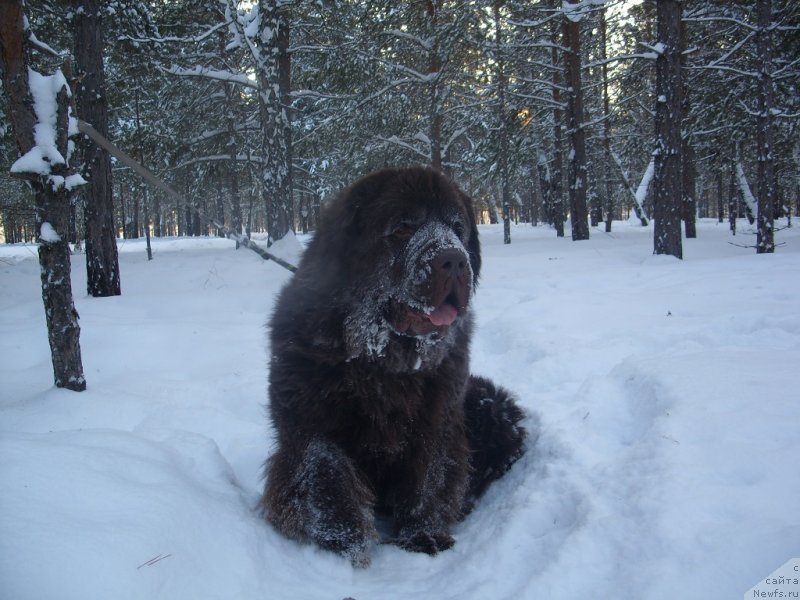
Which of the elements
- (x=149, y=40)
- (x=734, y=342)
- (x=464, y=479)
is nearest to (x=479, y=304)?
(x=734, y=342)

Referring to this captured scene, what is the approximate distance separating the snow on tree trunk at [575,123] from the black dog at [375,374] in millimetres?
12947

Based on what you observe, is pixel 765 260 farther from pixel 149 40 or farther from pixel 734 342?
pixel 149 40

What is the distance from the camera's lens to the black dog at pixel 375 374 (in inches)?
90.1

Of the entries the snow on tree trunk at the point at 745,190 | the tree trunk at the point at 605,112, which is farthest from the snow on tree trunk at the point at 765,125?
the snow on tree trunk at the point at 745,190

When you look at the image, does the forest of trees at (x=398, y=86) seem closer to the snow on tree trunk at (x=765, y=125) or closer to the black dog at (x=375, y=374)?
the snow on tree trunk at (x=765, y=125)

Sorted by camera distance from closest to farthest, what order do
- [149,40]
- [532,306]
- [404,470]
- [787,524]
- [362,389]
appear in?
[787,524] < [362,389] < [404,470] < [532,306] < [149,40]

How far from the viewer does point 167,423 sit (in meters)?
3.30

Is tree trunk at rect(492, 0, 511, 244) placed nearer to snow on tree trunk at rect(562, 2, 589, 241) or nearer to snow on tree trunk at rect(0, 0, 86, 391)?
snow on tree trunk at rect(562, 2, 589, 241)

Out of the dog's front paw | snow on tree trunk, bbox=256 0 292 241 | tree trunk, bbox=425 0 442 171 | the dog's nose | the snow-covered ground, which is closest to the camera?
the snow-covered ground

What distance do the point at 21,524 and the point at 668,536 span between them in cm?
207

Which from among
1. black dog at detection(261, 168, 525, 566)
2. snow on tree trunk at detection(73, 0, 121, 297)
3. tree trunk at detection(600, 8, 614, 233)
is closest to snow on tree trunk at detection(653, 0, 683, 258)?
tree trunk at detection(600, 8, 614, 233)

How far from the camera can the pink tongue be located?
2289 mm

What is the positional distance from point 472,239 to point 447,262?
0.79 meters

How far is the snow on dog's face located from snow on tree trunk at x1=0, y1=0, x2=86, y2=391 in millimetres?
1940
